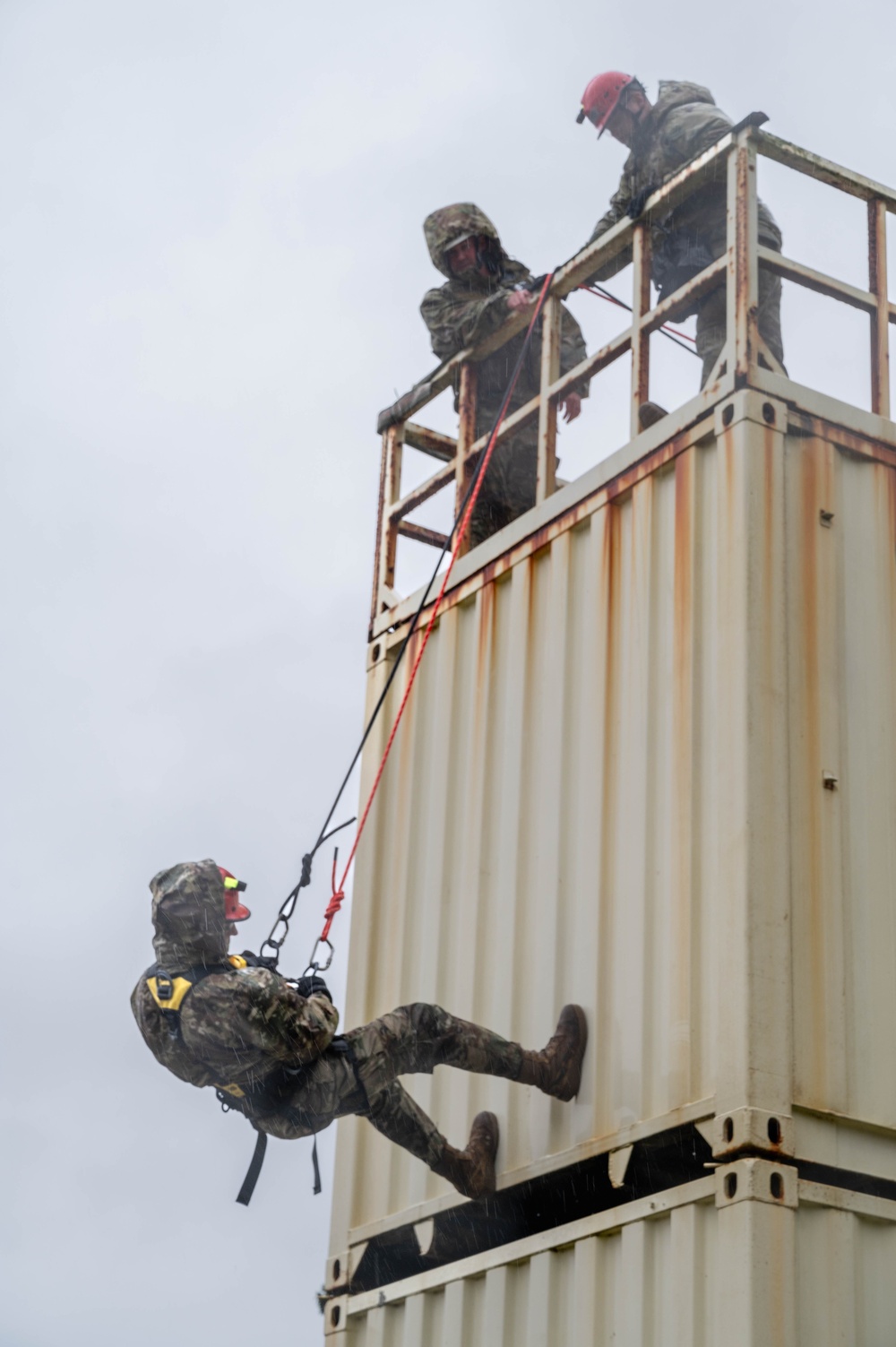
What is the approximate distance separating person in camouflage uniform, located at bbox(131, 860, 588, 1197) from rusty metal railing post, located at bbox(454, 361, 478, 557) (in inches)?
101

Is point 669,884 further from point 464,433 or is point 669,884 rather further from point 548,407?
point 464,433

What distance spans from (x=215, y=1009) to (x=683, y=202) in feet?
12.8

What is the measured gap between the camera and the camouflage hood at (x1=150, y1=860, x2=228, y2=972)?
6.80 meters

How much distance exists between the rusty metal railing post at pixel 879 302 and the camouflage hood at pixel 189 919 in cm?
332

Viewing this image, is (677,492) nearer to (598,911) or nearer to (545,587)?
(545,587)

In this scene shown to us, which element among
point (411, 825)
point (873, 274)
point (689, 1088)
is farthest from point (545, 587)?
point (689, 1088)

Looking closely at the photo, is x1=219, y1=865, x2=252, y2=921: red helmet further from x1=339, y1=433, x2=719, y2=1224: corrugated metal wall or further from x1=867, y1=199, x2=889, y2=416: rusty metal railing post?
x1=867, y1=199, x2=889, y2=416: rusty metal railing post

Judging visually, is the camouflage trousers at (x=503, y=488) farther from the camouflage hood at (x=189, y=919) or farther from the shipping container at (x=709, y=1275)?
the shipping container at (x=709, y=1275)

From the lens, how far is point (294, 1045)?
675 cm

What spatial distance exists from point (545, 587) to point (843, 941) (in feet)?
7.38

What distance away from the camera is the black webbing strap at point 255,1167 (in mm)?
7023

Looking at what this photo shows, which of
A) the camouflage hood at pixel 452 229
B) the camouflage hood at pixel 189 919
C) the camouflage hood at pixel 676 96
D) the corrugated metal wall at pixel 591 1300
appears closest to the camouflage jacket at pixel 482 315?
the camouflage hood at pixel 452 229

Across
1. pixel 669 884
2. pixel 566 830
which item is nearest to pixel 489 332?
pixel 566 830

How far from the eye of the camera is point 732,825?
6.11 metres
